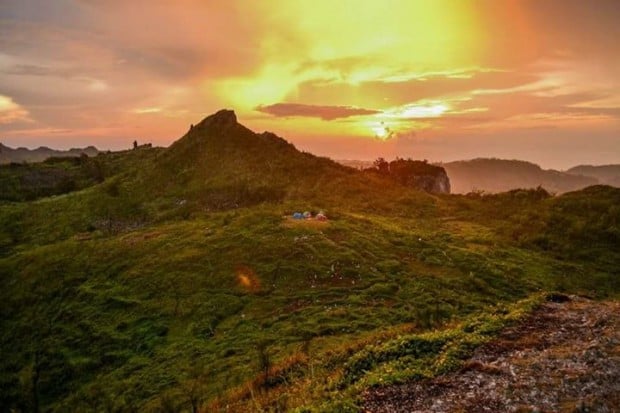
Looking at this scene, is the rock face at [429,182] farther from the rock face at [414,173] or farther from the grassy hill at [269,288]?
the grassy hill at [269,288]

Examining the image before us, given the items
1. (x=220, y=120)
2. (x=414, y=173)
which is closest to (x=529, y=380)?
(x=220, y=120)

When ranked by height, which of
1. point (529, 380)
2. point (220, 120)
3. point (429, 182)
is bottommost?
point (529, 380)

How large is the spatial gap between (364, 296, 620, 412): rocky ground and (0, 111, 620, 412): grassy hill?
35.4 inches

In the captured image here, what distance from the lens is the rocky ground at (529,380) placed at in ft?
45.6

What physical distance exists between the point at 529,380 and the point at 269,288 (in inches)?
761

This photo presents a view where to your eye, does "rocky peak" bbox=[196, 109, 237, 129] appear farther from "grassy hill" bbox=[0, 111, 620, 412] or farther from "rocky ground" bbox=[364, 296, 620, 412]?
"rocky ground" bbox=[364, 296, 620, 412]

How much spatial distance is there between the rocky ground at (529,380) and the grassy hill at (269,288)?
899 millimetres

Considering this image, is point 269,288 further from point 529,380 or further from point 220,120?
point 220,120

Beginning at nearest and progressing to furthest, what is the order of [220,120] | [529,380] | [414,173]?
[529,380] < [220,120] < [414,173]

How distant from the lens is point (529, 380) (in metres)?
15.2

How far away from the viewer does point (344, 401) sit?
14703 millimetres

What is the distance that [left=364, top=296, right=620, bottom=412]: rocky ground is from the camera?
45.6 feet

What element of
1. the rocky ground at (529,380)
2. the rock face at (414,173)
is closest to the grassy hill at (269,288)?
the rocky ground at (529,380)

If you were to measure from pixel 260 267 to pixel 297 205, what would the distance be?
731 inches
